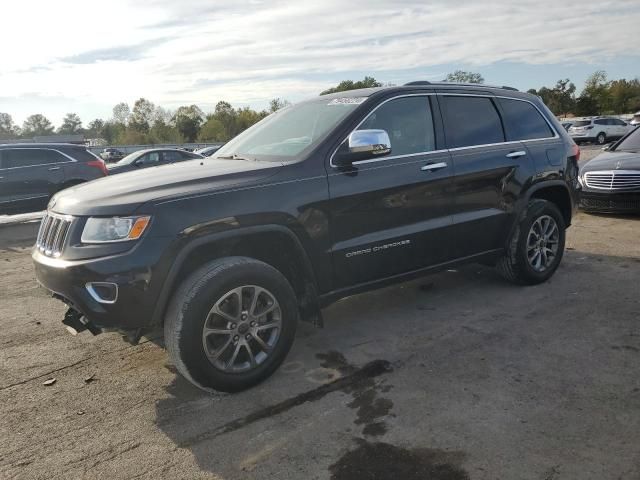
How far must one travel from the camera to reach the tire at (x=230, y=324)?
3.16 meters

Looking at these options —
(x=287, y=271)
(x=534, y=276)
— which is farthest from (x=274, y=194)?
(x=534, y=276)

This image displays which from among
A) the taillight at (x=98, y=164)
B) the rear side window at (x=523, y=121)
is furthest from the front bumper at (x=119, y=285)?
the taillight at (x=98, y=164)

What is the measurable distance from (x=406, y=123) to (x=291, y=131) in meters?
0.92

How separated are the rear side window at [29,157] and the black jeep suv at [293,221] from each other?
26.6 ft

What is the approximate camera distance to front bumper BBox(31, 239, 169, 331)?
3029 millimetres

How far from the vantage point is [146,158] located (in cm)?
1722

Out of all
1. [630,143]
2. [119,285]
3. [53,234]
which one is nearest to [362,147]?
[119,285]

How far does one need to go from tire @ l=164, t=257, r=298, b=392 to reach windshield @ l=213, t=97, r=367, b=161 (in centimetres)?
97

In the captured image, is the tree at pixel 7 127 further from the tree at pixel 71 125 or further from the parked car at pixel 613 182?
the parked car at pixel 613 182

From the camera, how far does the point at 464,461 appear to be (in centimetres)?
266

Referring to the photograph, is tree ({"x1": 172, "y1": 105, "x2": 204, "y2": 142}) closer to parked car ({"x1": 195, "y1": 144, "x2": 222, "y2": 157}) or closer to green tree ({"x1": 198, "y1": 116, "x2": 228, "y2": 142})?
green tree ({"x1": 198, "y1": 116, "x2": 228, "y2": 142})

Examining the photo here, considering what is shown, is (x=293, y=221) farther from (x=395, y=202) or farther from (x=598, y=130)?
(x=598, y=130)

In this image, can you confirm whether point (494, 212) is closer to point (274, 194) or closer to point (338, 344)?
point (338, 344)

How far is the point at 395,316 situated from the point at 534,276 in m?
1.55
